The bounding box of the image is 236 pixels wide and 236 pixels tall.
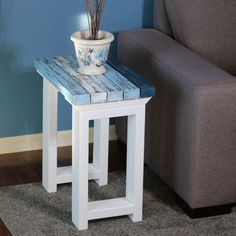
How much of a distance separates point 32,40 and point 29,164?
0.54 metres

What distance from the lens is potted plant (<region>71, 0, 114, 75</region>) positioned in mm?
2688

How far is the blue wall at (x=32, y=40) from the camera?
3191 mm

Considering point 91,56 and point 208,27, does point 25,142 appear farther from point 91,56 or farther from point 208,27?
point 208,27

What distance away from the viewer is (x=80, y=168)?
264 cm

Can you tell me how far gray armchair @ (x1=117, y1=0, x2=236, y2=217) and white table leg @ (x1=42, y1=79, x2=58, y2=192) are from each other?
394mm

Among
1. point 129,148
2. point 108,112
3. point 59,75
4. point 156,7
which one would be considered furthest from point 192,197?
point 156,7

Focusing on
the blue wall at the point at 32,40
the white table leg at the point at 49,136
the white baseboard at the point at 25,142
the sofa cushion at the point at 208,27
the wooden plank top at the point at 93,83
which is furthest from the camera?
the white baseboard at the point at 25,142

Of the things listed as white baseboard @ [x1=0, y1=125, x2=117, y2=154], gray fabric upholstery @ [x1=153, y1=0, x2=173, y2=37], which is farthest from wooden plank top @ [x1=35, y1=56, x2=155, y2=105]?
white baseboard @ [x1=0, y1=125, x2=117, y2=154]

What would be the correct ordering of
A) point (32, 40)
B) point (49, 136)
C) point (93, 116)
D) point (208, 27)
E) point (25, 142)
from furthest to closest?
point (25, 142) < point (32, 40) < point (208, 27) < point (49, 136) < point (93, 116)

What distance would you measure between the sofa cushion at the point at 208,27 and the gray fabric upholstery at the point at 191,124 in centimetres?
8

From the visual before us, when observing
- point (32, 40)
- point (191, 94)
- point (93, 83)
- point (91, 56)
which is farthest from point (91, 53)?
point (32, 40)

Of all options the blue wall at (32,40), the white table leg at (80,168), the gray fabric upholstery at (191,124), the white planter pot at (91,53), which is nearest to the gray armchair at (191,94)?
the gray fabric upholstery at (191,124)

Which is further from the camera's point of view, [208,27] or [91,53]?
[208,27]

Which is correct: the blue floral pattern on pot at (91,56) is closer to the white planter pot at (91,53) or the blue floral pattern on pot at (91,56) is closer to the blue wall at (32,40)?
the white planter pot at (91,53)
